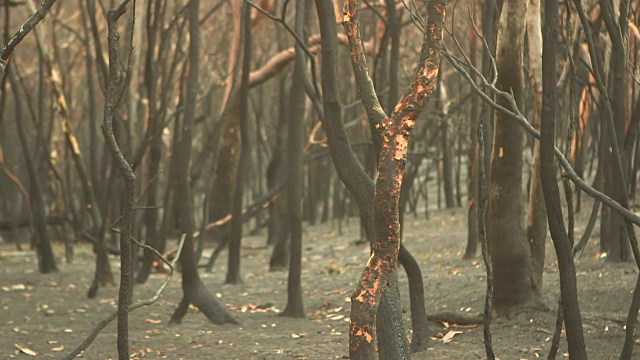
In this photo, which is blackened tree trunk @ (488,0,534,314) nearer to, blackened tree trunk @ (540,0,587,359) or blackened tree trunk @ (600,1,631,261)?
blackened tree trunk @ (600,1,631,261)

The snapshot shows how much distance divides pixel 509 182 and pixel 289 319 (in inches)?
103

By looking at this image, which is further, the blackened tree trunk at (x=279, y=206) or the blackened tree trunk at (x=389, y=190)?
the blackened tree trunk at (x=279, y=206)

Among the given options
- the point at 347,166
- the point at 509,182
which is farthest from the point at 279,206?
the point at 347,166

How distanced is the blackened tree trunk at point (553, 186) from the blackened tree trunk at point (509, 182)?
1.97m

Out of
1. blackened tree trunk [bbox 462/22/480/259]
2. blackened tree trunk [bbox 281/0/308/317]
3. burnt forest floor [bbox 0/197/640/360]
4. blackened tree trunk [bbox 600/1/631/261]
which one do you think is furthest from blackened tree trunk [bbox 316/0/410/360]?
blackened tree trunk [bbox 462/22/480/259]

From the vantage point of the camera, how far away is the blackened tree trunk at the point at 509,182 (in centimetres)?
711

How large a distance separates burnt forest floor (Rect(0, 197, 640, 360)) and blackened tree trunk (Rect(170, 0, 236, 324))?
14cm

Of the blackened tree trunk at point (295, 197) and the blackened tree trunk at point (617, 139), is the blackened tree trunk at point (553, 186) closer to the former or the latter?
the blackened tree trunk at point (617, 139)

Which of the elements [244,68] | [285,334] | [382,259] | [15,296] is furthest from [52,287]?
[382,259]

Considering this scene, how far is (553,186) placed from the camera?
5059 mm

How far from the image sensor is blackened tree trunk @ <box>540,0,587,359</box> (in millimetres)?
4938

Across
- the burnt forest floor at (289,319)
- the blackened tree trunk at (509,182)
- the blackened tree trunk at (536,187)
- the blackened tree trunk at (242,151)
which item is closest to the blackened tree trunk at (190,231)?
the burnt forest floor at (289,319)

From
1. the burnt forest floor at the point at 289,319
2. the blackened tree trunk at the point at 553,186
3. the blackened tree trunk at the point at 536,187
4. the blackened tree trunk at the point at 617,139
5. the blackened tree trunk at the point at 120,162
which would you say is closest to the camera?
the blackened tree trunk at the point at 553,186

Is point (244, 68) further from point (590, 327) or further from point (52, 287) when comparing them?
point (590, 327)
